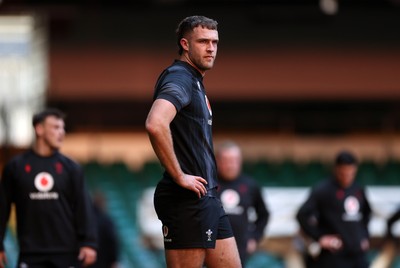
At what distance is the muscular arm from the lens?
22.4ft

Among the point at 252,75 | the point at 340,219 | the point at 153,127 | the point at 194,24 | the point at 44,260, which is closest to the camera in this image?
the point at 153,127

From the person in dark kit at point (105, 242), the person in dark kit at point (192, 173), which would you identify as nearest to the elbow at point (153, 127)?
the person in dark kit at point (192, 173)

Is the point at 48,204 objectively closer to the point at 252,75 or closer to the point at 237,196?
the point at 237,196

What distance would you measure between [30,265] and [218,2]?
40.3 feet

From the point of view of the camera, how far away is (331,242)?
11.9 m

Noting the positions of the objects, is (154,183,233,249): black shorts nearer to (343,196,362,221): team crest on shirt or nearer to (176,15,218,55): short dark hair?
(176,15,218,55): short dark hair

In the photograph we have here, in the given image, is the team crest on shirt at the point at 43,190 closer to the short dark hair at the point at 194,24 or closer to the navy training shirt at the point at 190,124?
the navy training shirt at the point at 190,124

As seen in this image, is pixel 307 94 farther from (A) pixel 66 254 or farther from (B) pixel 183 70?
(B) pixel 183 70

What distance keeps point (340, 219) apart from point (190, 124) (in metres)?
5.26

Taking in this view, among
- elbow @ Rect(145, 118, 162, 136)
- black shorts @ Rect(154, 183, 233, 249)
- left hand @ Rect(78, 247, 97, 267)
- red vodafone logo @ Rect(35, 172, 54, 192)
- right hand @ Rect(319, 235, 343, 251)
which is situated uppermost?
elbow @ Rect(145, 118, 162, 136)

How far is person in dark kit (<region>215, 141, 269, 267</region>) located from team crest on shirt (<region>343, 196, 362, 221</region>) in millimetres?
934

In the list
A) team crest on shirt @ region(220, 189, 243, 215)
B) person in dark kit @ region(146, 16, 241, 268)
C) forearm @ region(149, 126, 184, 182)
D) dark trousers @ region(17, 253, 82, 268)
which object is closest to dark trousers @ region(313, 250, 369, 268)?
team crest on shirt @ region(220, 189, 243, 215)

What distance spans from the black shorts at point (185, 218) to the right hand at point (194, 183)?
8 centimetres

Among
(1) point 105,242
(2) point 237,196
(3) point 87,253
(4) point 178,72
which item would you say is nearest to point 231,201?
(2) point 237,196
